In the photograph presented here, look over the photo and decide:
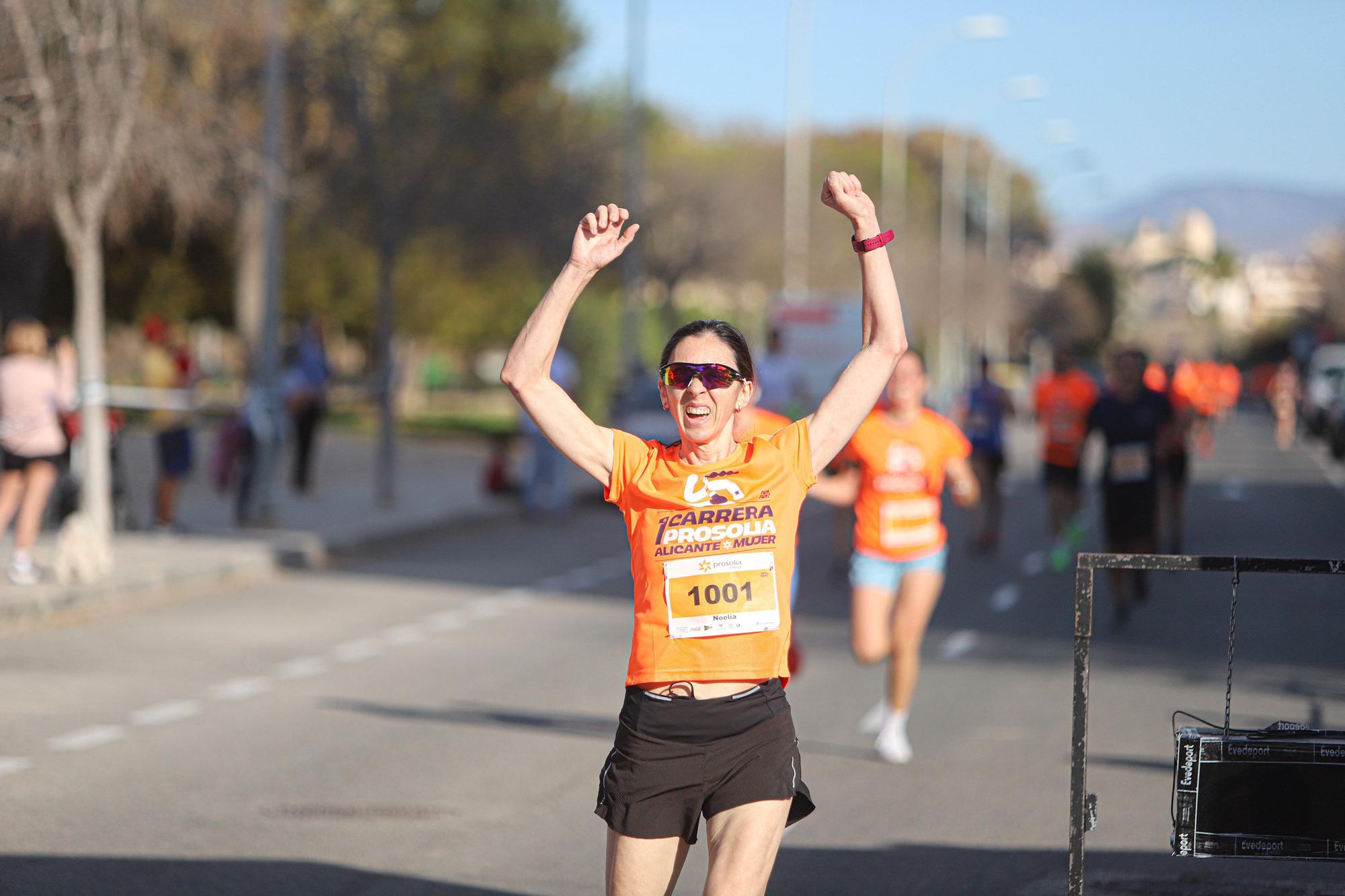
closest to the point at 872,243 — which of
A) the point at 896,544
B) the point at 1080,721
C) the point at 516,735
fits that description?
the point at 1080,721

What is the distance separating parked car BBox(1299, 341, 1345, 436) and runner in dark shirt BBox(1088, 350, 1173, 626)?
32962 millimetres

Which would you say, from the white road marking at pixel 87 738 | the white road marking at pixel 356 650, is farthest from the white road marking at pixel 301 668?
the white road marking at pixel 87 738

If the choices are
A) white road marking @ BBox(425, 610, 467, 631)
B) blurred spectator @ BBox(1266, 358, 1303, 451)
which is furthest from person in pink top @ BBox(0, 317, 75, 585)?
blurred spectator @ BBox(1266, 358, 1303, 451)

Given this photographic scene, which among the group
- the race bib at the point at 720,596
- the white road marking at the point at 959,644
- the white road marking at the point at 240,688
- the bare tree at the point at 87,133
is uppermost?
the bare tree at the point at 87,133

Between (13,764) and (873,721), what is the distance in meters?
4.26

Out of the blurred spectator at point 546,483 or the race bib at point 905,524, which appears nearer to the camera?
the race bib at point 905,524

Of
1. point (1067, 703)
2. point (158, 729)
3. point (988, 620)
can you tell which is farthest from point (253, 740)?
point (988, 620)

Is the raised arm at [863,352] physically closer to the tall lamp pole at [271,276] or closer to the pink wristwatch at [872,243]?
the pink wristwatch at [872,243]

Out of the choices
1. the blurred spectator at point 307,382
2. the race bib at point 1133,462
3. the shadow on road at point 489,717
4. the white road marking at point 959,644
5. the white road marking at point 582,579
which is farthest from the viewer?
the blurred spectator at point 307,382

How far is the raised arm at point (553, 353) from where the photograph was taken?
14.5 ft

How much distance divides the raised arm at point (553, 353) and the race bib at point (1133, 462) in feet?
32.7

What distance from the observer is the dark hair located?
445 centimetres

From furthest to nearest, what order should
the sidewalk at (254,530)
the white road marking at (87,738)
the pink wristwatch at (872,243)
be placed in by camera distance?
the sidewalk at (254,530)
the white road marking at (87,738)
the pink wristwatch at (872,243)

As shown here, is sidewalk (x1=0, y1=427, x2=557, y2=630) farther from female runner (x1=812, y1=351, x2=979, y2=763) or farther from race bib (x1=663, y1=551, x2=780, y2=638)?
race bib (x1=663, y1=551, x2=780, y2=638)
